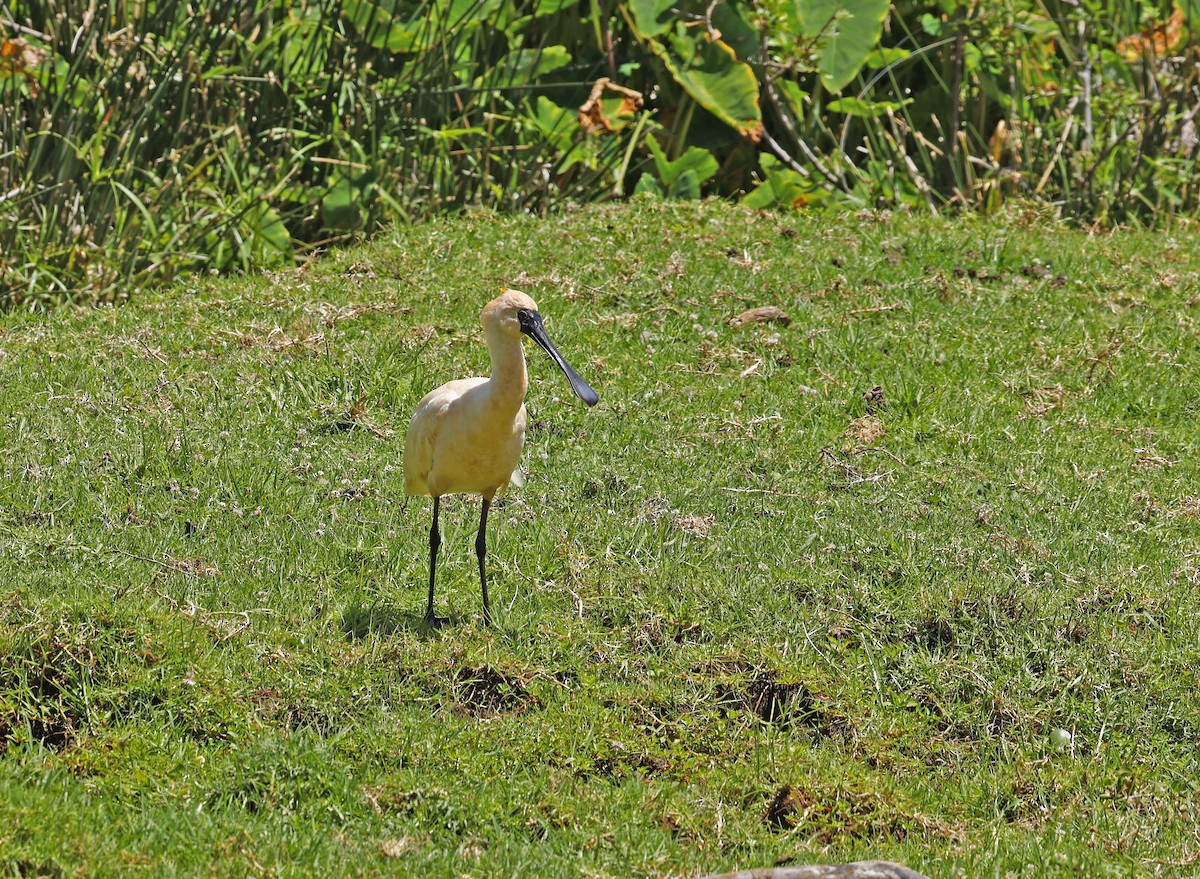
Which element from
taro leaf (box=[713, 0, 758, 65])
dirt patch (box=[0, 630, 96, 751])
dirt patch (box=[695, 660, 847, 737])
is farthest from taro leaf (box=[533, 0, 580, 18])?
dirt patch (box=[0, 630, 96, 751])

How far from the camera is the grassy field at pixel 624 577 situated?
4.65 m

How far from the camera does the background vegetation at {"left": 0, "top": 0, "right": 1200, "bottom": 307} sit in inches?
374

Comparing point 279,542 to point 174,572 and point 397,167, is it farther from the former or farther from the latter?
point 397,167

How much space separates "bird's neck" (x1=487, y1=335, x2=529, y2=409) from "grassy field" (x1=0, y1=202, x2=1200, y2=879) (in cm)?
87

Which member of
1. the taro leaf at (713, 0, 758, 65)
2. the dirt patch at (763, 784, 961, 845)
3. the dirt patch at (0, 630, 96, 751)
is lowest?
the dirt patch at (763, 784, 961, 845)

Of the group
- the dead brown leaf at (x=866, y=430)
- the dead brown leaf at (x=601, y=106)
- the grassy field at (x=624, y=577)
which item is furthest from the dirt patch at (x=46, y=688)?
the dead brown leaf at (x=601, y=106)

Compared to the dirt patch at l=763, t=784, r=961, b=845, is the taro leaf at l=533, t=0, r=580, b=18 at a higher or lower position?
higher

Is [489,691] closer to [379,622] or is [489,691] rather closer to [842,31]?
[379,622]

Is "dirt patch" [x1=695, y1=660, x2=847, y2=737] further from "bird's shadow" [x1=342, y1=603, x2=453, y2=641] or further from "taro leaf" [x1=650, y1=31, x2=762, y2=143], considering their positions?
"taro leaf" [x1=650, y1=31, x2=762, y2=143]

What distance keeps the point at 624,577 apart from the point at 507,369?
111 cm

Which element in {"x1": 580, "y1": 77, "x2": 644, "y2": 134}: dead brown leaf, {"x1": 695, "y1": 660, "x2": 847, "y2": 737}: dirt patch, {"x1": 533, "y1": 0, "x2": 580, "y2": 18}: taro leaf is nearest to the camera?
{"x1": 695, "y1": 660, "x2": 847, "y2": 737}: dirt patch

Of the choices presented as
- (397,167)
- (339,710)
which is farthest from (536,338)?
(397,167)

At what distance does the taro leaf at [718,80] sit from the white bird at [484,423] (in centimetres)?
635

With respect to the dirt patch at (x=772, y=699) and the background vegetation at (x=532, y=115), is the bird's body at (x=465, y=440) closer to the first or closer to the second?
the dirt patch at (x=772, y=699)
